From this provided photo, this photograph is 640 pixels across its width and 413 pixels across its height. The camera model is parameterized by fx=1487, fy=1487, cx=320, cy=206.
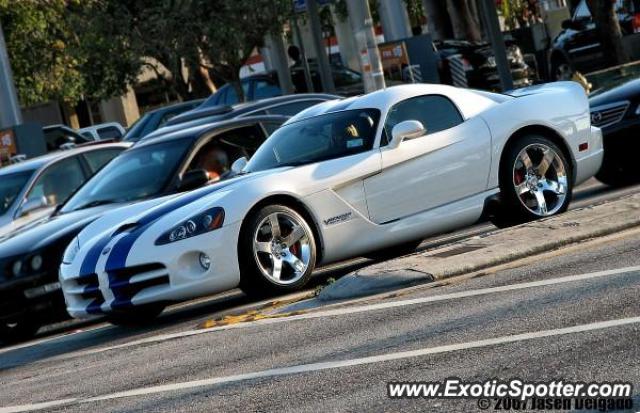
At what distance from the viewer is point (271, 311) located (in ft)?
34.1

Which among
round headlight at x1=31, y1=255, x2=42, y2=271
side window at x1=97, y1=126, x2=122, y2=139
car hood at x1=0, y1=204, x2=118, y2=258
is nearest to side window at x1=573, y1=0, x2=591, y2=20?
side window at x1=97, y1=126, x2=122, y2=139

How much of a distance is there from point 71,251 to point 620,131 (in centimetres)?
584

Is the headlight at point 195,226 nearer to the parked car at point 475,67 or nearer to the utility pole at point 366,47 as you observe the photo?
the utility pole at point 366,47

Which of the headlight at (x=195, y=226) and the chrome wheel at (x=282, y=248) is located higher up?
the headlight at (x=195, y=226)

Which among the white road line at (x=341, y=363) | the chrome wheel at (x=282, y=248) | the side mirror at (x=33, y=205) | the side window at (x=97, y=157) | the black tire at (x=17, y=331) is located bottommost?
the black tire at (x=17, y=331)

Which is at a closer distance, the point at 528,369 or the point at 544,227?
the point at 528,369

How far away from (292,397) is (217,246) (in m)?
3.95

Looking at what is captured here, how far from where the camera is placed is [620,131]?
1474cm

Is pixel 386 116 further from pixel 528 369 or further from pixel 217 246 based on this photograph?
pixel 528 369

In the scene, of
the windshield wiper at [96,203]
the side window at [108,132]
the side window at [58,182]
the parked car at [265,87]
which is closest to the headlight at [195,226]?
the windshield wiper at [96,203]

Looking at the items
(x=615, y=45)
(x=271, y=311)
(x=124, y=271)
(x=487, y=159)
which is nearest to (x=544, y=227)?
(x=487, y=159)

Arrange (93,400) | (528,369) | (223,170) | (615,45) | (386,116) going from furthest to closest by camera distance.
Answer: (615,45), (223,170), (386,116), (93,400), (528,369)

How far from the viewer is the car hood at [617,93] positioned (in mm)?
14875

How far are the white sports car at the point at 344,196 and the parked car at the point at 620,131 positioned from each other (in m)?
1.69
